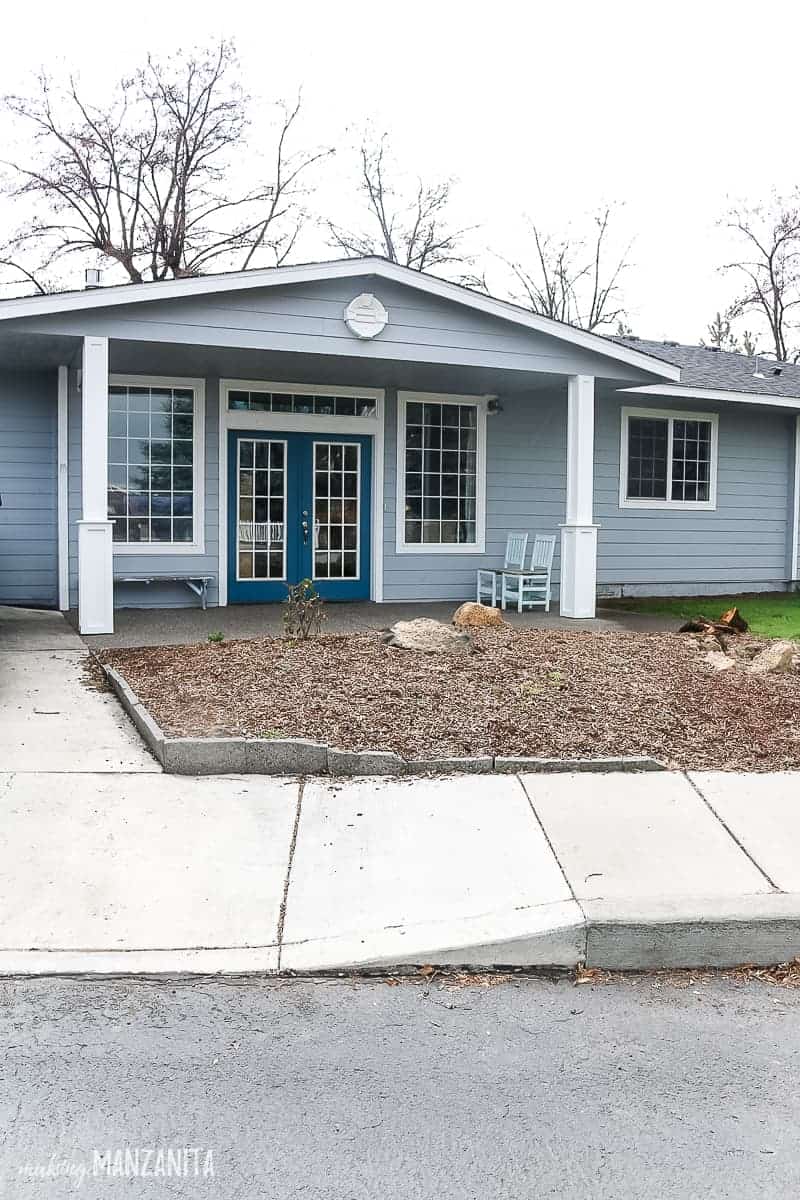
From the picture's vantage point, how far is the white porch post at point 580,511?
11969 mm

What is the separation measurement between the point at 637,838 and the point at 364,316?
23.7ft

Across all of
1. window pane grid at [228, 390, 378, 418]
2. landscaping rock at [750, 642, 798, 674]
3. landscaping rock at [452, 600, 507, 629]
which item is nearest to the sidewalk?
landscaping rock at [750, 642, 798, 674]

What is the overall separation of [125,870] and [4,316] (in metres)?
6.46

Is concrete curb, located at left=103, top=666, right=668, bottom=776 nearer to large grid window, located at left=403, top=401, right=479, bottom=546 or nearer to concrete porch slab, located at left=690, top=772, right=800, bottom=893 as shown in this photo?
concrete porch slab, located at left=690, top=772, right=800, bottom=893

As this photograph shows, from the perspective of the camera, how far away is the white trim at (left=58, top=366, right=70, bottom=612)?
12.0m

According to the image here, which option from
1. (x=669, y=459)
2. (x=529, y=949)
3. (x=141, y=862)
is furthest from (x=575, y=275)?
(x=529, y=949)

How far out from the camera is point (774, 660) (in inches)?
318

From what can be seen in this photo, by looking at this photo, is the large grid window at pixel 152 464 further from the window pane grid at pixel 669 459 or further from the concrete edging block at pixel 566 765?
the concrete edging block at pixel 566 765

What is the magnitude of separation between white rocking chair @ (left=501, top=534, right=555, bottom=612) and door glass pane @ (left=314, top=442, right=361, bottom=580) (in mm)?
1964

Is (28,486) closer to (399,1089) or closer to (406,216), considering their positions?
(399,1089)

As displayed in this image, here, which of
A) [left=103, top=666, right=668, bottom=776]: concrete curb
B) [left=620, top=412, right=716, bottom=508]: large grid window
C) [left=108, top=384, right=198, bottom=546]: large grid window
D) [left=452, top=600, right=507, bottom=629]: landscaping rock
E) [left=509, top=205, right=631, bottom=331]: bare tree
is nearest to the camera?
→ [left=103, top=666, right=668, bottom=776]: concrete curb

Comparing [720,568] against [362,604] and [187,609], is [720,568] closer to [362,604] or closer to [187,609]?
[362,604]

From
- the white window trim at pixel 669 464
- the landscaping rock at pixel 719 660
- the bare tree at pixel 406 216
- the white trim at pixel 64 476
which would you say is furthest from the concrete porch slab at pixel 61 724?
the bare tree at pixel 406 216

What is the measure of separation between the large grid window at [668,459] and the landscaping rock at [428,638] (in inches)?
291
